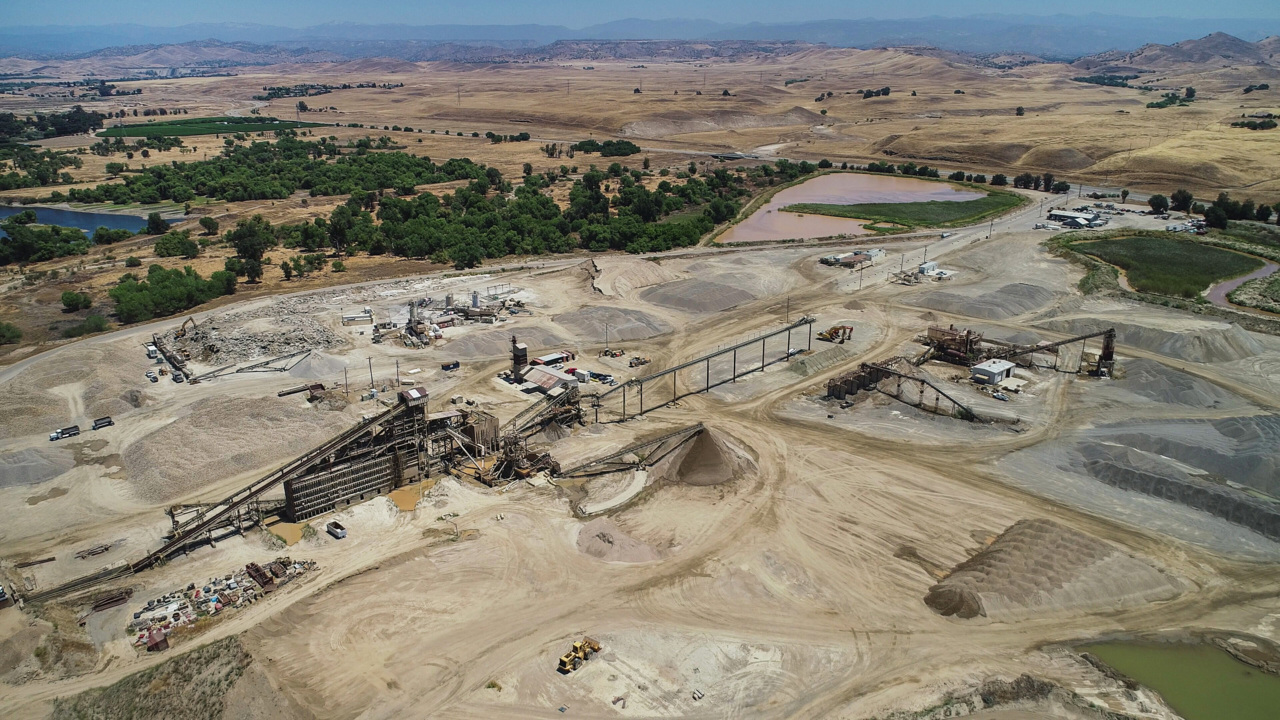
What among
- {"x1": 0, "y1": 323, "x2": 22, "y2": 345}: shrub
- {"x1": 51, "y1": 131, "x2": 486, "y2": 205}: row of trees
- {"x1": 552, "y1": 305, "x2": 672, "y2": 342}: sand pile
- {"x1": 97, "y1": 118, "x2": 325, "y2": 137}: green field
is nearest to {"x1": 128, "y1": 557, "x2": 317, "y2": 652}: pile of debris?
{"x1": 552, "y1": 305, "x2": 672, "y2": 342}: sand pile

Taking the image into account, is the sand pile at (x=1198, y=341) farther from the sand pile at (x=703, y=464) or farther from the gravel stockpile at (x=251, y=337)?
the gravel stockpile at (x=251, y=337)

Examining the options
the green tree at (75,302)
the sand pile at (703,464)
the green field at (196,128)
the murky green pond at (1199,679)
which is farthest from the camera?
the green field at (196,128)

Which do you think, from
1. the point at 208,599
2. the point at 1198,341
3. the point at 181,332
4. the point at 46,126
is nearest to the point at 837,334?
the point at 1198,341

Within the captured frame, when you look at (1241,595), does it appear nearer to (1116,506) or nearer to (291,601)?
(1116,506)

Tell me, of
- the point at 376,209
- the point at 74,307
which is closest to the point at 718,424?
the point at 74,307

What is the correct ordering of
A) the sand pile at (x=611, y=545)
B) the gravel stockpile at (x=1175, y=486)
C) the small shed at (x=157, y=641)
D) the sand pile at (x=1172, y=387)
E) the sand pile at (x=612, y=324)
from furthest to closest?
the sand pile at (x=612, y=324)
the sand pile at (x=1172, y=387)
the gravel stockpile at (x=1175, y=486)
the sand pile at (x=611, y=545)
the small shed at (x=157, y=641)

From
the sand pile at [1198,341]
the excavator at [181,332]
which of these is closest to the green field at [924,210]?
the sand pile at [1198,341]
